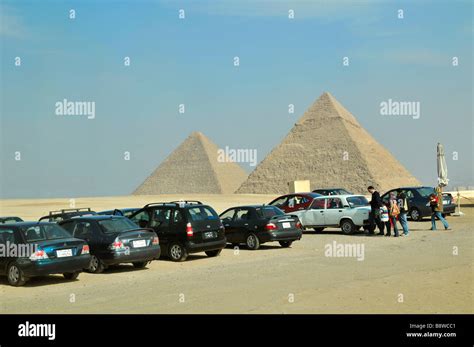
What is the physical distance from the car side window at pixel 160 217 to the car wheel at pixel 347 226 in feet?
27.5

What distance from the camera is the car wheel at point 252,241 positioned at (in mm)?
19203

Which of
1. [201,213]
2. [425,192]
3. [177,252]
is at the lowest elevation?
[177,252]

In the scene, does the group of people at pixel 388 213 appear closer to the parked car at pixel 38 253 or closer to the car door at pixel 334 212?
the car door at pixel 334 212

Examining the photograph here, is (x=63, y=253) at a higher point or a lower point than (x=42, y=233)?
lower

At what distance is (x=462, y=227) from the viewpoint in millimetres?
24625

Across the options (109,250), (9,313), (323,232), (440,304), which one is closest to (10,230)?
(109,250)

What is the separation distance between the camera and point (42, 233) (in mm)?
13602

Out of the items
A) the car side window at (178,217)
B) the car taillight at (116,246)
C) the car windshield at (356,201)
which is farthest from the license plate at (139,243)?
the car windshield at (356,201)

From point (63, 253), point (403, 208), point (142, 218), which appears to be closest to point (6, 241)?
point (63, 253)

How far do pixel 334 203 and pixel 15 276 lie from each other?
13.6 m

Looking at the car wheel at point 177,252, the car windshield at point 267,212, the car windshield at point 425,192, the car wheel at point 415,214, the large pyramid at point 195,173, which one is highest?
the large pyramid at point 195,173

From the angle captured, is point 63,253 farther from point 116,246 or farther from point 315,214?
point 315,214

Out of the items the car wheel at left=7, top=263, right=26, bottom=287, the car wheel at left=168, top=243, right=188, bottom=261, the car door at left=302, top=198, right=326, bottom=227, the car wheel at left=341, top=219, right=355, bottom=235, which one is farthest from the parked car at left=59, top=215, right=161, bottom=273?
the car door at left=302, top=198, right=326, bottom=227
